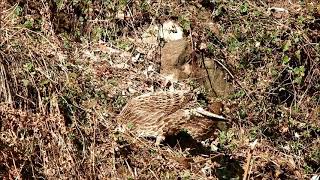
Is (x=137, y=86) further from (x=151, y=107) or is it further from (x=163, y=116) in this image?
(x=163, y=116)

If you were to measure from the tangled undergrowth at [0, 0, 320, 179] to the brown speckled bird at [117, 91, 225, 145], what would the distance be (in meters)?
0.11

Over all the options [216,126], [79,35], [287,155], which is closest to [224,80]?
[216,126]

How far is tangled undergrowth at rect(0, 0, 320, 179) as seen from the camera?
5.04 metres

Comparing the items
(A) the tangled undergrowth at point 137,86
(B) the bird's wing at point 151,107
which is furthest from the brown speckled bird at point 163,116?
(A) the tangled undergrowth at point 137,86

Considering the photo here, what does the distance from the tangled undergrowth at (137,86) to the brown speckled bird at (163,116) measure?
0.11 m

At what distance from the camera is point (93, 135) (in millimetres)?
5309

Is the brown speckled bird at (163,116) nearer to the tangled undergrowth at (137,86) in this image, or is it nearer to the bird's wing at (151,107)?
the bird's wing at (151,107)

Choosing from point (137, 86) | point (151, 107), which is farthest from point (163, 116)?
point (137, 86)

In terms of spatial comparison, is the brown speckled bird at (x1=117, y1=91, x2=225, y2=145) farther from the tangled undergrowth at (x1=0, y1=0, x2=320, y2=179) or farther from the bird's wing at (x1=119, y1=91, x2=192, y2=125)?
the tangled undergrowth at (x1=0, y1=0, x2=320, y2=179)

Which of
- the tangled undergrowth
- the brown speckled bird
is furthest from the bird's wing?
the tangled undergrowth

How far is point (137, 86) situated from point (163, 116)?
648 millimetres

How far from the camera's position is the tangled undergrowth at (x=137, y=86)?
504 cm

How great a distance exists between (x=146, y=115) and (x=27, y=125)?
1.29 meters

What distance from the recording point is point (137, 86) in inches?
252
